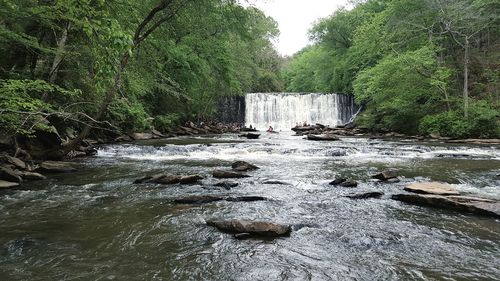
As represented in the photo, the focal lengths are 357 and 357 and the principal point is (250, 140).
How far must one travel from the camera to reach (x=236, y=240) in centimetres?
487

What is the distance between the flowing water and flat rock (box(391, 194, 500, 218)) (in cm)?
31

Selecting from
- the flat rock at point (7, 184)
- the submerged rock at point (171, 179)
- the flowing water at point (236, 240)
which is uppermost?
the flat rock at point (7, 184)

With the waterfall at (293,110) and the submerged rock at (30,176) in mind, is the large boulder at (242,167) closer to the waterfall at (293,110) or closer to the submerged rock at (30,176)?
the submerged rock at (30,176)

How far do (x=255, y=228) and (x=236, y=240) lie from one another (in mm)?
363

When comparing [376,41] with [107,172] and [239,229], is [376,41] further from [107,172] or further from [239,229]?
[239,229]

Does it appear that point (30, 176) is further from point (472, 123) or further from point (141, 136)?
point (472, 123)

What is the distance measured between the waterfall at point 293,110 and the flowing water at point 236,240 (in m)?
27.3

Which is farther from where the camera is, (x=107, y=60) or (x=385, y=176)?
(x=385, y=176)

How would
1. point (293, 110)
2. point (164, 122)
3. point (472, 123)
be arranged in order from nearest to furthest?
1. point (472, 123)
2. point (164, 122)
3. point (293, 110)

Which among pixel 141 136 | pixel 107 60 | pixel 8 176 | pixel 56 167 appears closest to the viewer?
pixel 107 60

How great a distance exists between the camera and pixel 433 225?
218 inches

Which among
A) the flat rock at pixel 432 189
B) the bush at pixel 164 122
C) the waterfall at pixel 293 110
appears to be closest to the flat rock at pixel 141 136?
the bush at pixel 164 122

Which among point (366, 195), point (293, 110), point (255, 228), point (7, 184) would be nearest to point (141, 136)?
point (7, 184)

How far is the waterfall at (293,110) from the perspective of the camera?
37.0m
